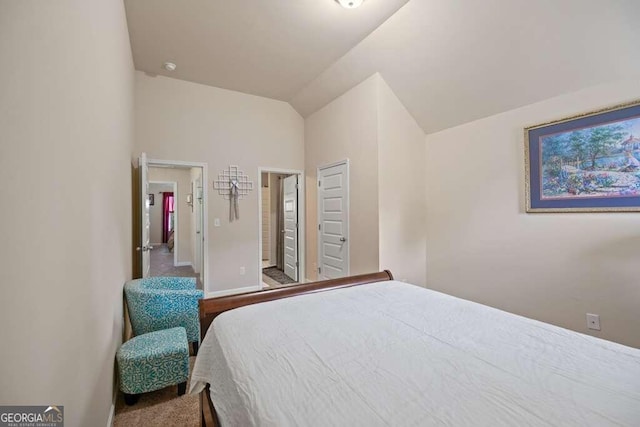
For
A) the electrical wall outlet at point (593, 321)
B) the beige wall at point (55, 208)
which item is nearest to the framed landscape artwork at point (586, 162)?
the electrical wall outlet at point (593, 321)

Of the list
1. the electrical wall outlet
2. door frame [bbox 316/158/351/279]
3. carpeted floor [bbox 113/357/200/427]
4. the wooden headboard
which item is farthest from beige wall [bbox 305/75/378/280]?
carpeted floor [bbox 113/357/200/427]

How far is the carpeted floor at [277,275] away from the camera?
5.06 m

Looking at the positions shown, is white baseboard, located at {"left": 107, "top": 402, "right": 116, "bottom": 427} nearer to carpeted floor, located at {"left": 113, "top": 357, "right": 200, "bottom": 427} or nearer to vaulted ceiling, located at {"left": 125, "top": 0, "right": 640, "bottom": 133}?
carpeted floor, located at {"left": 113, "top": 357, "right": 200, "bottom": 427}

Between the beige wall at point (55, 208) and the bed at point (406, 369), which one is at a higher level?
the beige wall at point (55, 208)

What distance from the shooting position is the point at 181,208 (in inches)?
266

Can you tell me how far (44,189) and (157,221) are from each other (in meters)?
10.1

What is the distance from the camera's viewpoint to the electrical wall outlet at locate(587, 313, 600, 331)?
229 cm

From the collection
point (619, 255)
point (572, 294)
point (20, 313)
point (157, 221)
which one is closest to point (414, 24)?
point (619, 255)

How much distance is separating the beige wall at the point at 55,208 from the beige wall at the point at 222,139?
2.27 meters

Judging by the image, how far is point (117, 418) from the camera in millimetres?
1699

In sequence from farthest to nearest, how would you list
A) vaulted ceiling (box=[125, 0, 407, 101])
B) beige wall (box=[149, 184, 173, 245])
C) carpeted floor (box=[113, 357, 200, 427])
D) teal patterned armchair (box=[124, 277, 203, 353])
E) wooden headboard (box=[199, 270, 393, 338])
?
beige wall (box=[149, 184, 173, 245]) → vaulted ceiling (box=[125, 0, 407, 101]) → teal patterned armchair (box=[124, 277, 203, 353]) → carpeted floor (box=[113, 357, 200, 427]) → wooden headboard (box=[199, 270, 393, 338])

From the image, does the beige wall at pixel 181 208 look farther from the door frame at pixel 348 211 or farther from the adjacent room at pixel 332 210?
the door frame at pixel 348 211

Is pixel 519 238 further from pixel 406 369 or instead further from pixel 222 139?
pixel 222 139

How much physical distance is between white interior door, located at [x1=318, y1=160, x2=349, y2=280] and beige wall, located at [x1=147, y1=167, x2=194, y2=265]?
387 cm
